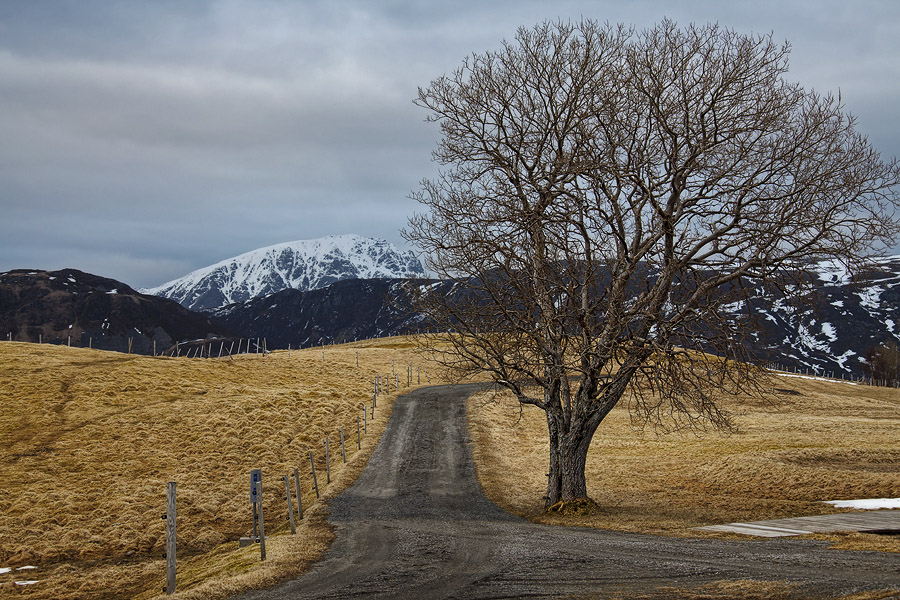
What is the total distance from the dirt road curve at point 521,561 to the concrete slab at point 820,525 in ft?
6.00

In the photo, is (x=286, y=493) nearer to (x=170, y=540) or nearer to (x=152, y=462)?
(x=170, y=540)

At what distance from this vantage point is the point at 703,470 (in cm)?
2905

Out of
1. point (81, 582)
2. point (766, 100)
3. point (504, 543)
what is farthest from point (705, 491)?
point (81, 582)

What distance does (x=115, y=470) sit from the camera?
3231 centimetres

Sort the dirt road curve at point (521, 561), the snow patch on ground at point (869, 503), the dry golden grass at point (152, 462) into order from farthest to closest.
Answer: the snow patch on ground at point (869, 503) < the dry golden grass at point (152, 462) < the dirt road curve at point (521, 561)

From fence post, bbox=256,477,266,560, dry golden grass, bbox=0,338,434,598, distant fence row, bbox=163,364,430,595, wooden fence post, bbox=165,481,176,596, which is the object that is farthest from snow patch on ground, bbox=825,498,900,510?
wooden fence post, bbox=165,481,176,596

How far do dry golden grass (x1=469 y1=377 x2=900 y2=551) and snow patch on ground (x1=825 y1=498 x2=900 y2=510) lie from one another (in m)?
0.75

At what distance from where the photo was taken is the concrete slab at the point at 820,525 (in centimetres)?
1640

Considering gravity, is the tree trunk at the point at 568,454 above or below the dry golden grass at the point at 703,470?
above

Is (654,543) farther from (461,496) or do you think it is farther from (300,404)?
(300,404)

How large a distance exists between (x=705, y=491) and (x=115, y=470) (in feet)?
85.2

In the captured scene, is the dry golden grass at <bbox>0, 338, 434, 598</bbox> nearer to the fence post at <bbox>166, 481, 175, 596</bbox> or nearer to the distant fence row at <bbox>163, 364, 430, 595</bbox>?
the distant fence row at <bbox>163, 364, 430, 595</bbox>

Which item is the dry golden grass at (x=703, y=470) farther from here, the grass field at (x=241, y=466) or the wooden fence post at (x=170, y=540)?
the wooden fence post at (x=170, y=540)

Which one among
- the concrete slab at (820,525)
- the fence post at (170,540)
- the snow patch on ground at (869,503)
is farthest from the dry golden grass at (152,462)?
the snow patch on ground at (869,503)
